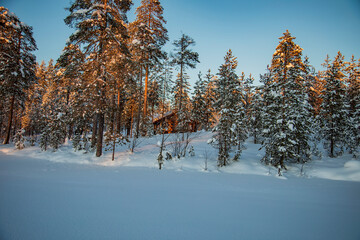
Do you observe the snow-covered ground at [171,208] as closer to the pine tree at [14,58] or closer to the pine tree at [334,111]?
the pine tree at [334,111]

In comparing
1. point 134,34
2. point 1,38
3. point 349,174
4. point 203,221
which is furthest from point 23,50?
point 349,174

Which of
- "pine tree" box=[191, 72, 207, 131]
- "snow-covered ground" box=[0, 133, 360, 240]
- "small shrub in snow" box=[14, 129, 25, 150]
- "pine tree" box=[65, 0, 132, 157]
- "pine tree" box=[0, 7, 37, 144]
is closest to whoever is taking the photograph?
"snow-covered ground" box=[0, 133, 360, 240]

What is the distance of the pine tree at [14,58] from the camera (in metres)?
16.1

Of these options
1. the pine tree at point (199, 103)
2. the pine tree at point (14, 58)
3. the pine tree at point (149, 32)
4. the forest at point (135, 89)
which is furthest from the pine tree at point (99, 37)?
the pine tree at point (199, 103)

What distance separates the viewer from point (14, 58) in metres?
17.0

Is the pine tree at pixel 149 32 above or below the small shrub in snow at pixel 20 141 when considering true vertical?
above

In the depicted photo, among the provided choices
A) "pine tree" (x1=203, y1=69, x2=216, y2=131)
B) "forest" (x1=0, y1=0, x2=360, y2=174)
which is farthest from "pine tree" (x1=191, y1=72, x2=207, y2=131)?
"forest" (x1=0, y1=0, x2=360, y2=174)

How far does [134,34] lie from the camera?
1780 cm

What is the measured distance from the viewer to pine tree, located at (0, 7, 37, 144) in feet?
52.7

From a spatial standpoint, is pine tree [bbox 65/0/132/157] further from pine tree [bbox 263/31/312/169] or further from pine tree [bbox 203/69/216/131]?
pine tree [bbox 203/69/216/131]

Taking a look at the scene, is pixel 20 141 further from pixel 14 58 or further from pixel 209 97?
pixel 209 97

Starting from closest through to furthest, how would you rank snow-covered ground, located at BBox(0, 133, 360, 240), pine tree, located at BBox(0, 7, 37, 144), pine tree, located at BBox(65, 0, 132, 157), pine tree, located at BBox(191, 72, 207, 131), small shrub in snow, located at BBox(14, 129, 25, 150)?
snow-covered ground, located at BBox(0, 133, 360, 240) → pine tree, located at BBox(65, 0, 132, 157) → small shrub in snow, located at BBox(14, 129, 25, 150) → pine tree, located at BBox(0, 7, 37, 144) → pine tree, located at BBox(191, 72, 207, 131)

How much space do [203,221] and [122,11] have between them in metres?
14.3

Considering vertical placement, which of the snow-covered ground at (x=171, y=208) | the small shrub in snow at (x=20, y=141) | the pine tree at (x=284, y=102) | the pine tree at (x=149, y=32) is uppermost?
the pine tree at (x=149, y=32)
